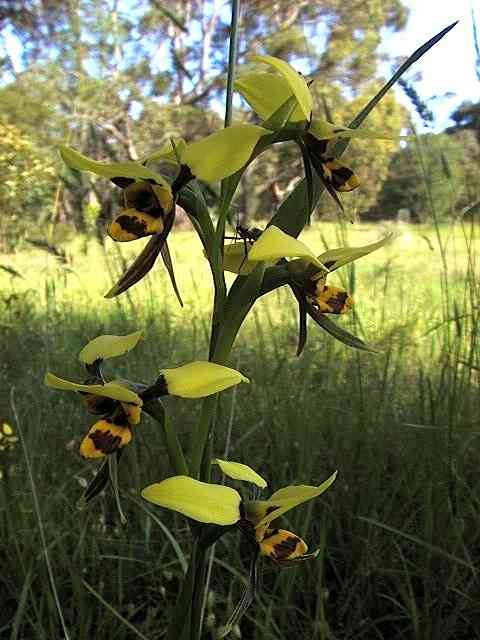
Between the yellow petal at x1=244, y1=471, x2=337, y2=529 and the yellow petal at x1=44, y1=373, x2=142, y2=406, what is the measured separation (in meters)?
0.14

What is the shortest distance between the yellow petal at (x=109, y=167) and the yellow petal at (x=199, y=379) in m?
0.16

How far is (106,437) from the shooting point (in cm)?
55

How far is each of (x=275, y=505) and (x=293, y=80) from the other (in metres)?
0.36

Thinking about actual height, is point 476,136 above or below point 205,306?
above

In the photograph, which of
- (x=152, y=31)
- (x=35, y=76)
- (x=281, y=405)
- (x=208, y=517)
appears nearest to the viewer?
(x=208, y=517)

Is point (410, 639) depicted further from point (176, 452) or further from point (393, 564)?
point (176, 452)

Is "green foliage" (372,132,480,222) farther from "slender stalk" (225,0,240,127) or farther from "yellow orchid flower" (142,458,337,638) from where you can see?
"yellow orchid flower" (142,458,337,638)

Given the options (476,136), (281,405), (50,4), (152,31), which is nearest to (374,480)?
(281,405)

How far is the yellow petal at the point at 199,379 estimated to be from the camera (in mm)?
518

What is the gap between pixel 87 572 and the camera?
3.46ft

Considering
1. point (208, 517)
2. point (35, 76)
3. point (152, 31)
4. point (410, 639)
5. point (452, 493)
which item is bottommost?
point (410, 639)

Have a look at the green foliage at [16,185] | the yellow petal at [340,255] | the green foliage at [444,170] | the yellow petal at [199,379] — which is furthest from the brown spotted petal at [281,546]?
the green foliage at [16,185]

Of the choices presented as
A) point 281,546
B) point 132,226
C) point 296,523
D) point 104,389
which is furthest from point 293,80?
point 296,523

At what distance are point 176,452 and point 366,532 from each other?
0.67 meters
